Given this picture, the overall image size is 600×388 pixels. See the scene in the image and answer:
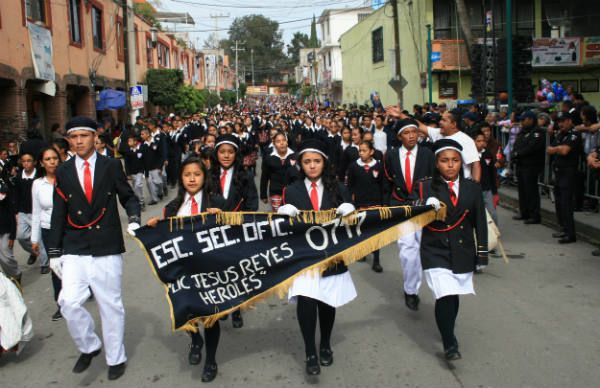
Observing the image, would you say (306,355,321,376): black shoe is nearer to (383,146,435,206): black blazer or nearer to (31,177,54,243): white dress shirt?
(383,146,435,206): black blazer

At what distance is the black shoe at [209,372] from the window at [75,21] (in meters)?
21.5

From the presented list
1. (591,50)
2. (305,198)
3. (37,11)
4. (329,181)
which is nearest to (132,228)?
(305,198)

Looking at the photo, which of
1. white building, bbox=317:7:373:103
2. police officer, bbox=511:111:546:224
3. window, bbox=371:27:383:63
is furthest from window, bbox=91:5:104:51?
white building, bbox=317:7:373:103

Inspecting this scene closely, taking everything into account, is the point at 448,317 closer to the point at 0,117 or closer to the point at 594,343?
the point at 594,343

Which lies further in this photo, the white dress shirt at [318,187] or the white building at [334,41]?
the white building at [334,41]

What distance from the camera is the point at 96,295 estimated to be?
483cm

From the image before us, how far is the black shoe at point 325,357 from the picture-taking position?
501 centimetres

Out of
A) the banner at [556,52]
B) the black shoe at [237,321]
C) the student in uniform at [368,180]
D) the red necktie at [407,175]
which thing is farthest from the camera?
the banner at [556,52]

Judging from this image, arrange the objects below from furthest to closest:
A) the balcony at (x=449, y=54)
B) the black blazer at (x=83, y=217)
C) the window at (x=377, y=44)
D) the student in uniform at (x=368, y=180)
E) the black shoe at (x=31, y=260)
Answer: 1. the window at (x=377, y=44)
2. the balcony at (x=449, y=54)
3. the black shoe at (x=31, y=260)
4. the student in uniform at (x=368, y=180)
5. the black blazer at (x=83, y=217)

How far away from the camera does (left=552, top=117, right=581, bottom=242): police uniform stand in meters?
9.19

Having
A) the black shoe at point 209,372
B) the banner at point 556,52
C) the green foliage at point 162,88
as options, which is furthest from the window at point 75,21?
the black shoe at point 209,372

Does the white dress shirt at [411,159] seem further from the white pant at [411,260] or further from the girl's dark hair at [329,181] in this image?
the girl's dark hair at [329,181]

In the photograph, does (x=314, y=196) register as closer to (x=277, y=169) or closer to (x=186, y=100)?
(x=277, y=169)

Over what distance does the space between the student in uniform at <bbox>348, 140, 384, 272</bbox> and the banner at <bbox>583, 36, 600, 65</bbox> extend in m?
22.8
